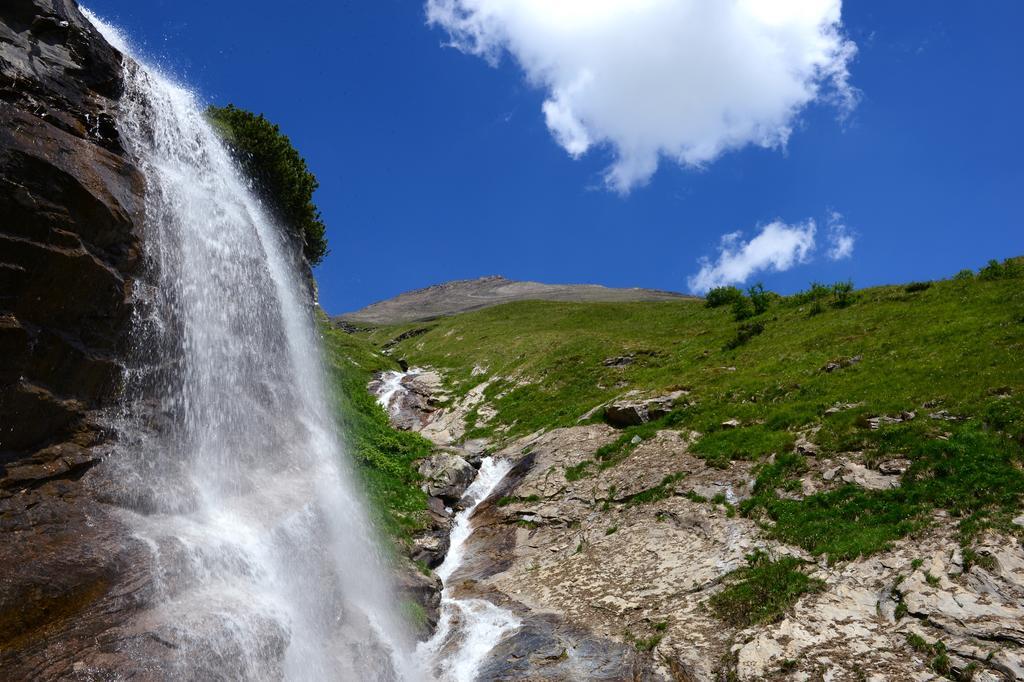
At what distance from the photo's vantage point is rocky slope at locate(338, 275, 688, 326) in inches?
4498

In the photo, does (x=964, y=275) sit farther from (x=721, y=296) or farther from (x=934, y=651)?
(x=934, y=651)

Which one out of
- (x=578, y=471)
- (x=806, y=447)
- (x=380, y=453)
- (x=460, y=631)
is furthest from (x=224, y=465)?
(x=806, y=447)

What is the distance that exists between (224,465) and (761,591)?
1638 cm

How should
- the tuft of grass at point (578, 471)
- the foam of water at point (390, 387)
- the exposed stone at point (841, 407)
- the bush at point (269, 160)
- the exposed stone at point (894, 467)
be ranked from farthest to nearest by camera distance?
the foam of water at point (390, 387)
the bush at point (269, 160)
the tuft of grass at point (578, 471)
the exposed stone at point (841, 407)
the exposed stone at point (894, 467)

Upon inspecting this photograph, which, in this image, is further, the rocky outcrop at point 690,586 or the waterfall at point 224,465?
the waterfall at point 224,465

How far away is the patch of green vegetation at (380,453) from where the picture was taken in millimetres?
24203

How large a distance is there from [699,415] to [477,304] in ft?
328

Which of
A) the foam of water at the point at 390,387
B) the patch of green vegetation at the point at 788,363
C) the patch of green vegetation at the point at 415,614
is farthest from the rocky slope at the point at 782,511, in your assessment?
the foam of water at the point at 390,387

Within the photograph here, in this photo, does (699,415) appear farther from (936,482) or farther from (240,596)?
(240,596)

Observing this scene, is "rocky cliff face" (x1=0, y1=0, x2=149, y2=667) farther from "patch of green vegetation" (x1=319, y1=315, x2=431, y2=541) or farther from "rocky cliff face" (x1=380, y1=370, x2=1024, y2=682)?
"patch of green vegetation" (x1=319, y1=315, x2=431, y2=541)

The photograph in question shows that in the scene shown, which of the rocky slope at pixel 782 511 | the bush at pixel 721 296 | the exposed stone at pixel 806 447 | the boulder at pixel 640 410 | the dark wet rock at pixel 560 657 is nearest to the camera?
the rocky slope at pixel 782 511

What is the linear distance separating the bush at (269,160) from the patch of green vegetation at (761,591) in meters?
31.5

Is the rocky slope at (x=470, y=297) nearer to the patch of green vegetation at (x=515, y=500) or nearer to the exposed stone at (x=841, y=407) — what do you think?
the patch of green vegetation at (x=515, y=500)

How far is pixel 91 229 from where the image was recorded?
14859mm
